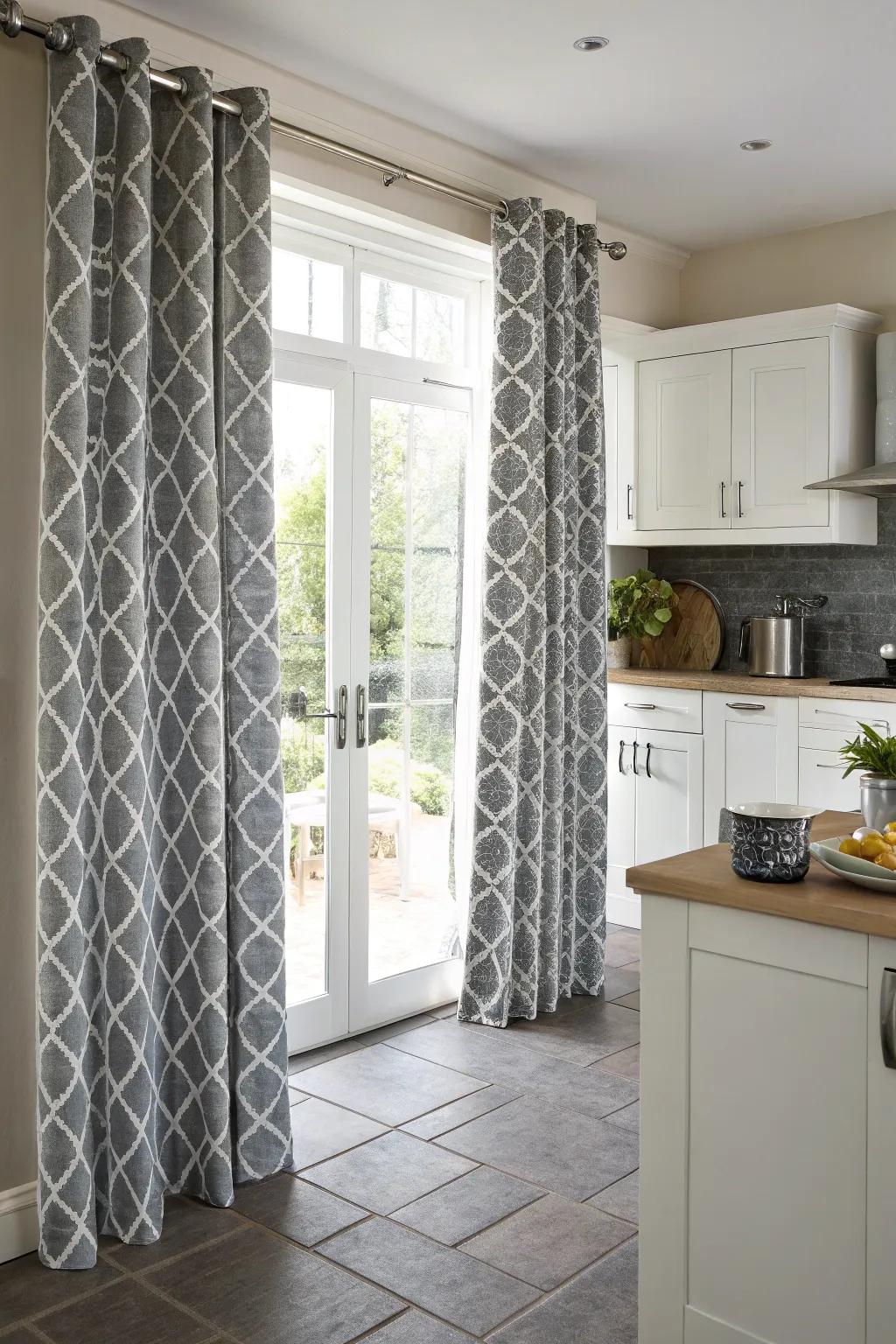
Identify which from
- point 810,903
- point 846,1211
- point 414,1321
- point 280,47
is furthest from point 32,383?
point 846,1211

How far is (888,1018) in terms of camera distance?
1832 millimetres

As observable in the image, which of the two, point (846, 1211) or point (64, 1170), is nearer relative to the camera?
point (846, 1211)

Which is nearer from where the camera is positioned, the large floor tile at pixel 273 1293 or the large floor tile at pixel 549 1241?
the large floor tile at pixel 273 1293

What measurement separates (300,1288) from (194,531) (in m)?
1.65

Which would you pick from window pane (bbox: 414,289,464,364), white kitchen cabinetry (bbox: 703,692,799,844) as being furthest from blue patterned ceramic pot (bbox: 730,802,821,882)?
white kitchen cabinetry (bbox: 703,692,799,844)

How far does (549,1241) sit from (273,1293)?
615 mm

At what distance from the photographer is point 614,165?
4012 mm

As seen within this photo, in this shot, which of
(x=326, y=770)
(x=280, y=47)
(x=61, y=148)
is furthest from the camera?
(x=326, y=770)

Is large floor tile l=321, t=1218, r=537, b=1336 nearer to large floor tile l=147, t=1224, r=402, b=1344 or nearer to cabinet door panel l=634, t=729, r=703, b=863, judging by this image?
large floor tile l=147, t=1224, r=402, b=1344

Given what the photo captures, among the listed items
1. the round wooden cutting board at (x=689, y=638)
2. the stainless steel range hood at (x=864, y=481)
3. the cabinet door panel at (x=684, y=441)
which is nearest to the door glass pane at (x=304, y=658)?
the cabinet door panel at (x=684, y=441)

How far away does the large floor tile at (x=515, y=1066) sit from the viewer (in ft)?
11.0

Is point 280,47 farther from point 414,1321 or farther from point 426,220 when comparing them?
point 414,1321

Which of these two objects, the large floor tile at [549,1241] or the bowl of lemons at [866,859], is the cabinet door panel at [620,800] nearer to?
the large floor tile at [549,1241]

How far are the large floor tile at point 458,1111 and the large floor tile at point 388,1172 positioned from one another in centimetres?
6
